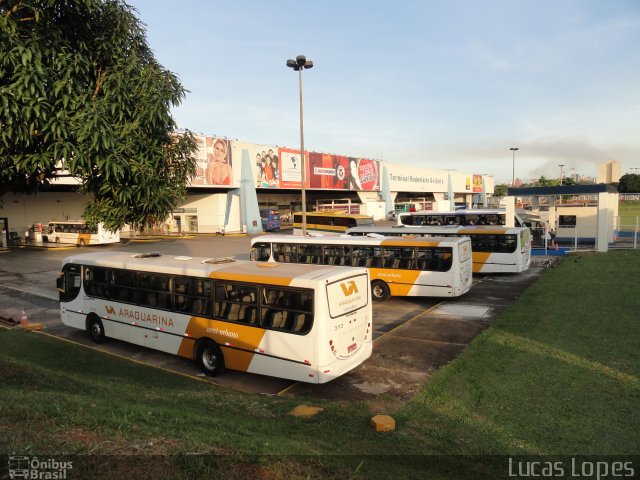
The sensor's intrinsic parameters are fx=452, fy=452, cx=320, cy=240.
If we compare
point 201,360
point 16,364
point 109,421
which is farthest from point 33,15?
point 201,360

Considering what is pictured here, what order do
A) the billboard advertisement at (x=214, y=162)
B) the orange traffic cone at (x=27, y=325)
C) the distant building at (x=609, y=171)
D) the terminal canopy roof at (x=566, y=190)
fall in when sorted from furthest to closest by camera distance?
the billboard advertisement at (x=214, y=162) → the distant building at (x=609, y=171) → the terminal canopy roof at (x=566, y=190) → the orange traffic cone at (x=27, y=325)

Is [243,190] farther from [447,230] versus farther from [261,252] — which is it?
[447,230]

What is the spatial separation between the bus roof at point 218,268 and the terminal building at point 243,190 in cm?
2802

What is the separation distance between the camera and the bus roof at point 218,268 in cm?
995

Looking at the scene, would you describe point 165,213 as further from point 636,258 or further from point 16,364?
point 636,258

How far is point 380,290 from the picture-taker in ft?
62.2

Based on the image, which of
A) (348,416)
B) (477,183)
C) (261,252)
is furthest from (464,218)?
(477,183)

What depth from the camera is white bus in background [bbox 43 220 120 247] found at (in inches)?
1583

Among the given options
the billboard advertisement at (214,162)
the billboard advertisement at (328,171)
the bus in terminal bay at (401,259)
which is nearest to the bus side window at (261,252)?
the bus in terminal bay at (401,259)

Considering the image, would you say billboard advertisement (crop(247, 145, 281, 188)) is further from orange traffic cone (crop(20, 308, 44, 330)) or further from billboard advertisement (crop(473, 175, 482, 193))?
billboard advertisement (crop(473, 175, 482, 193))

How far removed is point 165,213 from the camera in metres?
7.88

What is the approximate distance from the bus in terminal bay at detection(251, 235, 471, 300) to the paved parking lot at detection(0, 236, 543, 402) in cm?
71

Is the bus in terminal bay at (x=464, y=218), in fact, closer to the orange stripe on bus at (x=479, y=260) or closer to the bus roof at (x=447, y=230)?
the bus roof at (x=447, y=230)

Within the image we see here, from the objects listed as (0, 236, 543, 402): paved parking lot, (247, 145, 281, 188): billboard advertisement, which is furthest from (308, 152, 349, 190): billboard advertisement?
(0, 236, 543, 402): paved parking lot
